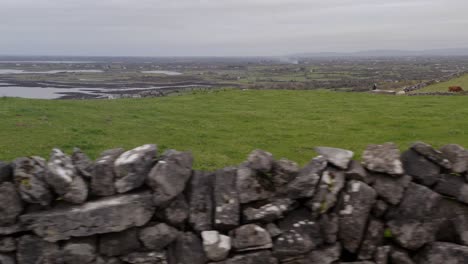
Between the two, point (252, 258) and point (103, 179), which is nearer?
point (103, 179)

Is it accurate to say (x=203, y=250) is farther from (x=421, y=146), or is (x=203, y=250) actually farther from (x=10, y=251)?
(x=421, y=146)

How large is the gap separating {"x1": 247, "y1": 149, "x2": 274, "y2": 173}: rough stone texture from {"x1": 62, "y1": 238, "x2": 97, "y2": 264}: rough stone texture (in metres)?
2.50

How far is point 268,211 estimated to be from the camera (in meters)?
6.19

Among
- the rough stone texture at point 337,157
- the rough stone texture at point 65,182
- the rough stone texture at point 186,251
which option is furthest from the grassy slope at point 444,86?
the rough stone texture at point 65,182

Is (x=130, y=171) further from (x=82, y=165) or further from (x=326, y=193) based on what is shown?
(x=326, y=193)

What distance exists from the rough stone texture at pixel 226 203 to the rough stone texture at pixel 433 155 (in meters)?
2.79

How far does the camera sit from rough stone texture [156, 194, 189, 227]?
6.14 m

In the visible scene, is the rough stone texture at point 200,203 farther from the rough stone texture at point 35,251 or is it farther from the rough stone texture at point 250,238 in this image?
the rough stone texture at point 35,251

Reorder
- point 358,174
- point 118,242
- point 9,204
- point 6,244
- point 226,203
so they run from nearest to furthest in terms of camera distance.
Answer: point 9,204 → point 6,244 → point 118,242 → point 226,203 → point 358,174

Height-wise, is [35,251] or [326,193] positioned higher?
[326,193]

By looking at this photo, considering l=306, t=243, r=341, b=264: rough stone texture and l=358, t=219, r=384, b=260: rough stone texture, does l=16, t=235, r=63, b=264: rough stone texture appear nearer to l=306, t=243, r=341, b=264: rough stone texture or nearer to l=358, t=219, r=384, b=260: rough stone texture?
l=306, t=243, r=341, b=264: rough stone texture

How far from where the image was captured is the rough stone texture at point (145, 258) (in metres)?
6.06

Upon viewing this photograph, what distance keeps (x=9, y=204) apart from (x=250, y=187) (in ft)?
10.7

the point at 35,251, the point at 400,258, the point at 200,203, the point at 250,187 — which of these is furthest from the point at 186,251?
the point at 400,258
